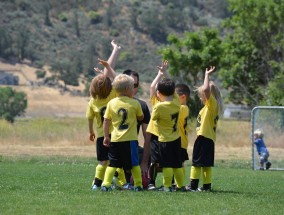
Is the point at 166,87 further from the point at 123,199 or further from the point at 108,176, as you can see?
the point at 123,199

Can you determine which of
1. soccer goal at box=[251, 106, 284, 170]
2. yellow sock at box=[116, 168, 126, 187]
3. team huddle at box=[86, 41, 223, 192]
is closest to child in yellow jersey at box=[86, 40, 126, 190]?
team huddle at box=[86, 41, 223, 192]

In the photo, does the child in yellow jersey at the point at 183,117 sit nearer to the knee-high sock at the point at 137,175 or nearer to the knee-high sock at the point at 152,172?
the knee-high sock at the point at 152,172

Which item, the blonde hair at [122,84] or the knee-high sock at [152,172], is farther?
the knee-high sock at [152,172]

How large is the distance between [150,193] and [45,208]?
8.05 feet

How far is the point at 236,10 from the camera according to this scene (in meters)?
47.3

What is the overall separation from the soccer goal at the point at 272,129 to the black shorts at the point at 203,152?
11085 mm

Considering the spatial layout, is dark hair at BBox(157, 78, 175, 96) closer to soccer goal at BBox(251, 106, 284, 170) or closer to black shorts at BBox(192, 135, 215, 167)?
black shorts at BBox(192, 135, 215, 167)

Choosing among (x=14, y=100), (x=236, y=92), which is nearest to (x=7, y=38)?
(x=14, y=100)

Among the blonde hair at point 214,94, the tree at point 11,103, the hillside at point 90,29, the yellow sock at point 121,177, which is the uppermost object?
the hillside at point 90,29

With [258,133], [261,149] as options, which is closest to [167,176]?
[261,149]

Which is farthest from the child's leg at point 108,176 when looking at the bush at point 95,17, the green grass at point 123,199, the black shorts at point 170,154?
the bush at point 95,17

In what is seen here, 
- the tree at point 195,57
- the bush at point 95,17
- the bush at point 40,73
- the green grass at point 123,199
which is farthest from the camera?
the bush at point 95,17

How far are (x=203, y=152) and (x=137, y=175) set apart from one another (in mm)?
1498

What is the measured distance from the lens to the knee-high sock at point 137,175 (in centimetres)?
1281
